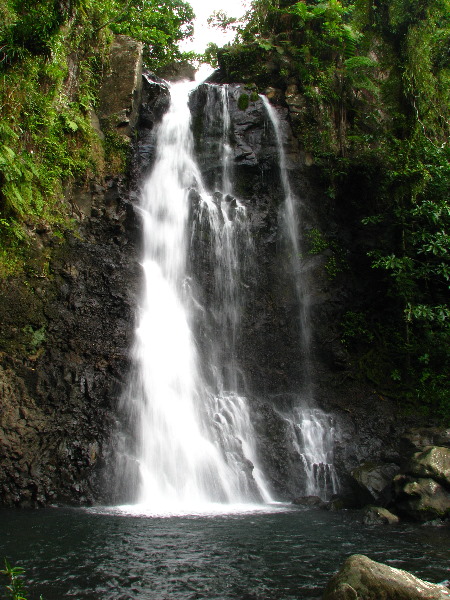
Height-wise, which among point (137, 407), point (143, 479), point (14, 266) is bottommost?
point (143, 479)

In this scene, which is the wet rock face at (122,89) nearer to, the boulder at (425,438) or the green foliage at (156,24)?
the green foliage at (156,24)

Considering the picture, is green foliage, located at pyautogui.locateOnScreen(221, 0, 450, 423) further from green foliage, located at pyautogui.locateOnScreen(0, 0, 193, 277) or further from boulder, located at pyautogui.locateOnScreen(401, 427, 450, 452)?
green foliage, located at pyautogui.locateOnScreen(0, 0, 193, 277)

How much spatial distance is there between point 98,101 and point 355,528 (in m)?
12.2

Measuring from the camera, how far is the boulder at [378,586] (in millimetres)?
3502

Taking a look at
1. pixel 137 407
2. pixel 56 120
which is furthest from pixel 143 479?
pixel 56 120

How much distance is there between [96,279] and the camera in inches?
408

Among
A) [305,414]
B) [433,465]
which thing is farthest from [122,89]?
[433,465]

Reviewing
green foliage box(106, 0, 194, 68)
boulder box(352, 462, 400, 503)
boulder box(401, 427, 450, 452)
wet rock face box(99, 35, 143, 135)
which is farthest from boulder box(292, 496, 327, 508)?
green foliage box(106, 0, 194, 68)

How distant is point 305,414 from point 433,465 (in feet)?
11.9

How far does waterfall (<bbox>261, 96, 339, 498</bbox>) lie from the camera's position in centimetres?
940

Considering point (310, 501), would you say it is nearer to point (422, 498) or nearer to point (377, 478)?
point (377, 478)

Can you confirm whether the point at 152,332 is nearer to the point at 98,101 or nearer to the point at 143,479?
the point at 143,479

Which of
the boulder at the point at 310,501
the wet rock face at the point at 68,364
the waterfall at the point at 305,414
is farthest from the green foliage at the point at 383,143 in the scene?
the wet rock face at the point at 68,364

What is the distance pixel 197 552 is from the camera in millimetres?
5180
